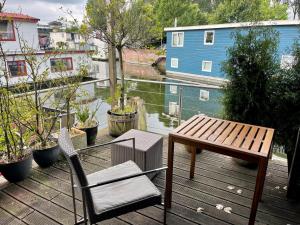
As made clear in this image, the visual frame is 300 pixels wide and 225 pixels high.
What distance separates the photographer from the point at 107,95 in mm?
3740

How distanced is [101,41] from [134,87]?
126 centimetres

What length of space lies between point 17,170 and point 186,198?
1725 millimetres

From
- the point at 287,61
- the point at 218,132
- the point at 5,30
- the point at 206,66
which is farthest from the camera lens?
the point at 206,66

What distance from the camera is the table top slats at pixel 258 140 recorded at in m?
1.49

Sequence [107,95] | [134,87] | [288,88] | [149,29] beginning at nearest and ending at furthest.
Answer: [288,88] → [149,29] → [107,95] → [134,87]

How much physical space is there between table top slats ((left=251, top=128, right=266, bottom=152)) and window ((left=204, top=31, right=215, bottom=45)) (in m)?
9.89

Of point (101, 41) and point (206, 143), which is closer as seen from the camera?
point (206, 143)

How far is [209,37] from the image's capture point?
35.9 ft

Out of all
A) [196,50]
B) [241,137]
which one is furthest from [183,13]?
[241,137]

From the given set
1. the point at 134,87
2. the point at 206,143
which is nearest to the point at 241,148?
the point at 206,143

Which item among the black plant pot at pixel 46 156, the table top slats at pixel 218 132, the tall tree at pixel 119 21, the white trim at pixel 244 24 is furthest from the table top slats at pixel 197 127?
the tall tree at pixel 119 21

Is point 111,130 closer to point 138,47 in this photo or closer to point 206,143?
point 138,47

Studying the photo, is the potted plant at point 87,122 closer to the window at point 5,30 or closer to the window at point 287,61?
the window at point 5,30

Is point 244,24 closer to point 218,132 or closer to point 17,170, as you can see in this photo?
point 218,132
